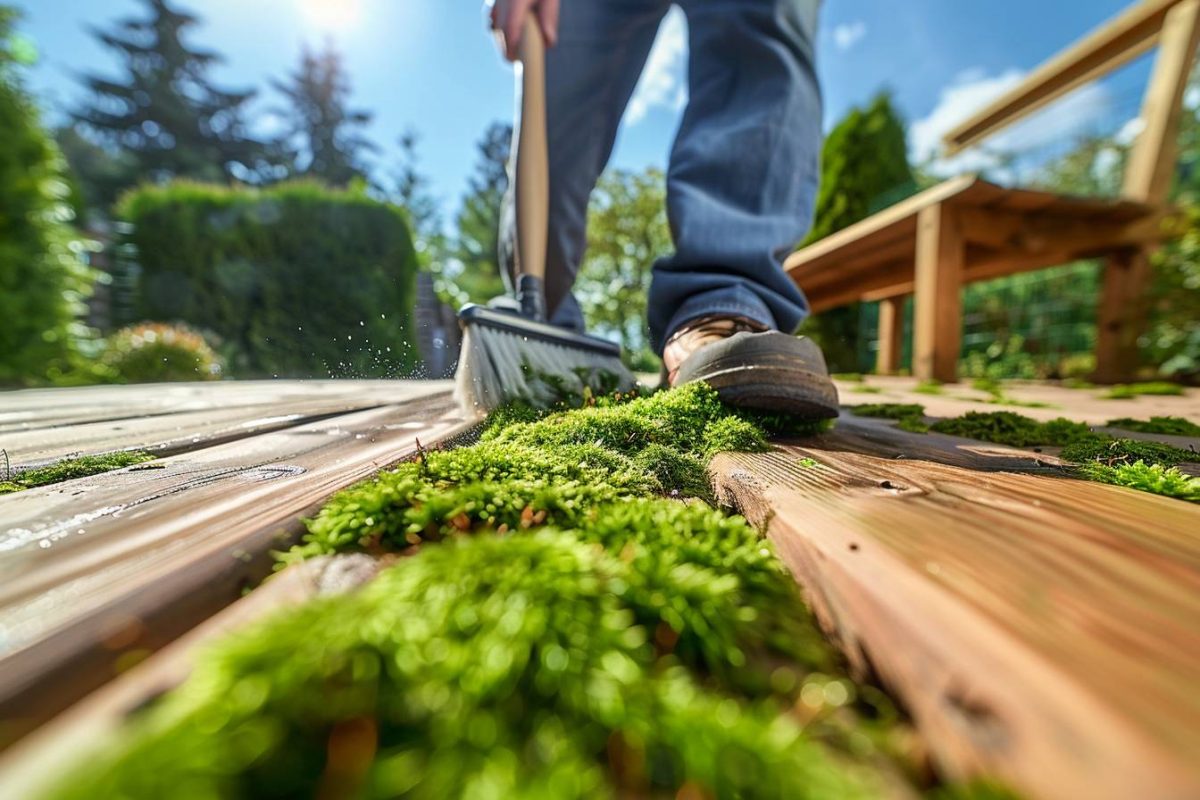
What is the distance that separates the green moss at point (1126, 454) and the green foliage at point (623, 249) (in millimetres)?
13352

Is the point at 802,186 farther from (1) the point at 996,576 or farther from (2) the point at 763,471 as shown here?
(1) the point at 996,576

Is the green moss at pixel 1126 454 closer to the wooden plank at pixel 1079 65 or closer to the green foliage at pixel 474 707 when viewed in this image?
the green foliage at pixel 474 707

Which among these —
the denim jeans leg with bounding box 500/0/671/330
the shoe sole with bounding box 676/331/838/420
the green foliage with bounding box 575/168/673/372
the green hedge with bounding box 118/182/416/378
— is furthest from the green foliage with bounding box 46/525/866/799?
the green foliage with bounding box 575/168/673/372

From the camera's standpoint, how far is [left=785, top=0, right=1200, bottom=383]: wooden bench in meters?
3.20

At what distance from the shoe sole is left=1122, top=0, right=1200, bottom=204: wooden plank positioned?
5008 millimetres

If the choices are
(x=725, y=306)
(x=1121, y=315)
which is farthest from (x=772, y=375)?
(x=1121, y=315)

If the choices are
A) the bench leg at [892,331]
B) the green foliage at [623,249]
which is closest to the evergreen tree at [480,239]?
the green foliage at [623,249]

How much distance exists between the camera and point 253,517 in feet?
1.75

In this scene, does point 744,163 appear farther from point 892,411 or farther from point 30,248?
point 30,248

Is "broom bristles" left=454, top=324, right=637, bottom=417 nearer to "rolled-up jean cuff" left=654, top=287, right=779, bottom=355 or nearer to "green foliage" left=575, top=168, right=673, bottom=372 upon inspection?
"rolled-up jean cuff" left=654, top=287, right=779, bottom=355

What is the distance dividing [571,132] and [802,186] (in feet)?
4.13

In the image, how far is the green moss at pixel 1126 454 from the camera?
2.50ft

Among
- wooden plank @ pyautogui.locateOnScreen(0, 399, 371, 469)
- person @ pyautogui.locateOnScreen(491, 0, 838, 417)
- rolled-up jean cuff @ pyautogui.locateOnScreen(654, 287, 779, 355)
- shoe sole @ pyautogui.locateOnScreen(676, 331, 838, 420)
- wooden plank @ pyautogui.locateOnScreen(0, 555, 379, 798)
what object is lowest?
wooden plank @ pyautogui.locateOnScreen(0, 555, 379, 798)

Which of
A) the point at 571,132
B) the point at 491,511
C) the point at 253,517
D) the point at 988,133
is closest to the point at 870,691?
the point at 491,511
